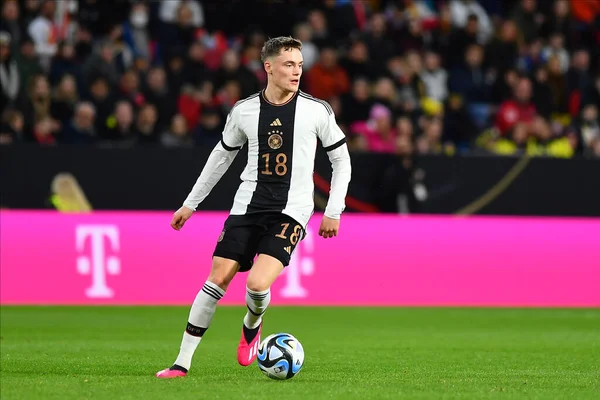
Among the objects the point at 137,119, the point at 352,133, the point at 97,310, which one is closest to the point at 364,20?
the point at 352,133

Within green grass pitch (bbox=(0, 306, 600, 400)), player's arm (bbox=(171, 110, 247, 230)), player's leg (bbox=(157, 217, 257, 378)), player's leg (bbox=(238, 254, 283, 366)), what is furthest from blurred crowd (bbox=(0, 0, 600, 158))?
player's leg (bbox=(157, 217, 257, 378))

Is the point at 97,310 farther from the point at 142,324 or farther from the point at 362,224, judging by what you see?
the point at 362,224

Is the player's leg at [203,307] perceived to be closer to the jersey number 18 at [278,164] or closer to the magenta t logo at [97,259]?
the jersey number 18 at [278,164]

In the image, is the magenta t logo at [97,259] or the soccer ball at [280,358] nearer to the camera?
the soccer ball at [280,358]

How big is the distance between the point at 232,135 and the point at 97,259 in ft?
21.7

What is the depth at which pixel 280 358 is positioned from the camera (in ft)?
25.4

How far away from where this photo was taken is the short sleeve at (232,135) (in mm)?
8023

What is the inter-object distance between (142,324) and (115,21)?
669 cm

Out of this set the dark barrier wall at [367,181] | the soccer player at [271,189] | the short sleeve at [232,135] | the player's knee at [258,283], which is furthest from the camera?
the dark barrier wall at [367,181]

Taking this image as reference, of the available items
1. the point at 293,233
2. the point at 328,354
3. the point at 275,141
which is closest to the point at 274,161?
the point at 275,141

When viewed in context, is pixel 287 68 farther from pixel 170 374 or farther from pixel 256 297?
pixel 170 374

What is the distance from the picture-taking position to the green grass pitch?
724 cm

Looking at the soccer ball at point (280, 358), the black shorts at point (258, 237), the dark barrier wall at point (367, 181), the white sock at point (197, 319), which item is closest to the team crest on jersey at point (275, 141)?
the black shorts at point (258, 237)

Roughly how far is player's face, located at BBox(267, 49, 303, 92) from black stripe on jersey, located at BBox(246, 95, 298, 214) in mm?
217
